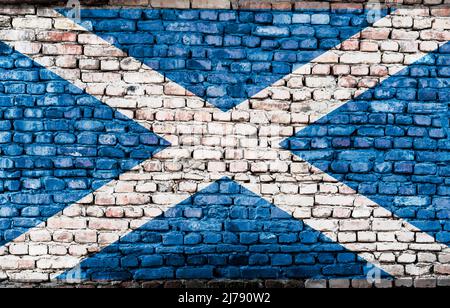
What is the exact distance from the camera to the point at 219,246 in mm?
2604

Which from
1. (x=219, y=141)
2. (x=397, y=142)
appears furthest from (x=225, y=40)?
(x=397, y=142)

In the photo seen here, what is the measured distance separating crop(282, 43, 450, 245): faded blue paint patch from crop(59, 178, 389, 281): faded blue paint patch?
0.42 metres

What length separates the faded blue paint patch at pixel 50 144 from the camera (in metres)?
2.54

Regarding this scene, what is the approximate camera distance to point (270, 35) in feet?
8.38

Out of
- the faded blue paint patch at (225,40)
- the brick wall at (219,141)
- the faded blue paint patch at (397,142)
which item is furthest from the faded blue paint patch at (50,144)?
the faded blue paint patch at (397,142)

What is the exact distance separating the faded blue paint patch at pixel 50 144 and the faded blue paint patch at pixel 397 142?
102 centimetres

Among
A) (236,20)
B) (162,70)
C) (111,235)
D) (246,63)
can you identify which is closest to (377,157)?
(246,63)

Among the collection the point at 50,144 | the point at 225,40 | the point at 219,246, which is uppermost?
the point at 225,40

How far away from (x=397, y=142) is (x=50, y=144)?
6.90 feet

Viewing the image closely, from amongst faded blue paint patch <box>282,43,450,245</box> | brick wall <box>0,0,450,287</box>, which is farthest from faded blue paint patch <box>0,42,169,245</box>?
faded blue paint patch <box>282,43,450,245</box>

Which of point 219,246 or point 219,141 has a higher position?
point 219,141

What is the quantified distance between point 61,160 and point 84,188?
0.71ft

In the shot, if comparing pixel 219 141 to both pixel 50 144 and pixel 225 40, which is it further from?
pixel 50 144

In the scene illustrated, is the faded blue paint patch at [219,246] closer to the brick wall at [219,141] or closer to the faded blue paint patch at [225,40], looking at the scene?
the brick wall at [219,141]
